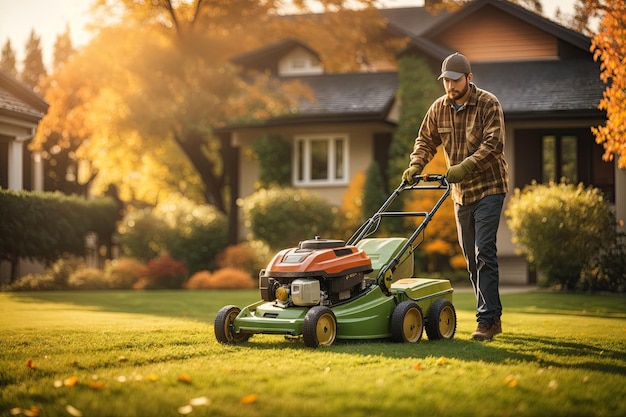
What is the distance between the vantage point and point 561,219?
17891mm

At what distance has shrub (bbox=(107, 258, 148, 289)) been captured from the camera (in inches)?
853

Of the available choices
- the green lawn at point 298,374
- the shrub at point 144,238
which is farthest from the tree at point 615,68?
the shrub at point 144,238

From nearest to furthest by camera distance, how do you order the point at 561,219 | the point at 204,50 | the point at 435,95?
the point at 561,219
the point at 435,95
the point at 204,50

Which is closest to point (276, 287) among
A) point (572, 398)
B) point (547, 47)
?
point (572, 398)

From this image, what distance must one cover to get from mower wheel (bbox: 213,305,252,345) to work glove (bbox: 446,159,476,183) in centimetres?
216

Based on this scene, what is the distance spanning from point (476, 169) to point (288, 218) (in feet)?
45.9

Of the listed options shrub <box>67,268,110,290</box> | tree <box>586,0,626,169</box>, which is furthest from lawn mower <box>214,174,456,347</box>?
shrub <box>67,268,110,290</box>

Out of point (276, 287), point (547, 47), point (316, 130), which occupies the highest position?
point (547, 47)

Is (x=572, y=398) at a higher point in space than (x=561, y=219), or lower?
lower

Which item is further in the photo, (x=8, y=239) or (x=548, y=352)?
(x=8, y=239)

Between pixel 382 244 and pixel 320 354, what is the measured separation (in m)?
1.98

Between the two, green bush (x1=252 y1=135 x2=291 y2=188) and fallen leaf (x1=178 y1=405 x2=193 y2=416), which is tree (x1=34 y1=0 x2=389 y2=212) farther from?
fallen leaf (x1=178 y1=405 x2=193 y2=416)

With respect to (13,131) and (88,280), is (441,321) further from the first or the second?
(88,280)

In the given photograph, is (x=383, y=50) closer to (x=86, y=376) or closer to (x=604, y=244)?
(x=604, y=244)
